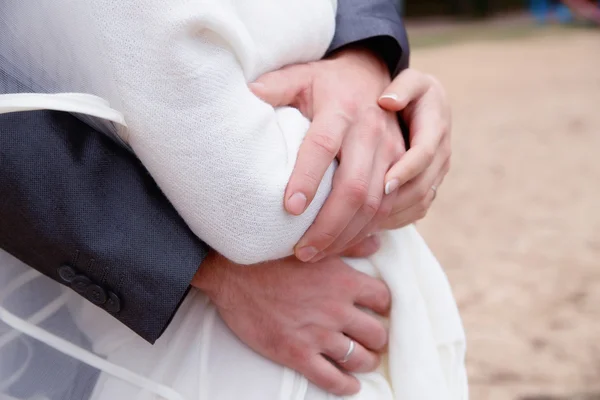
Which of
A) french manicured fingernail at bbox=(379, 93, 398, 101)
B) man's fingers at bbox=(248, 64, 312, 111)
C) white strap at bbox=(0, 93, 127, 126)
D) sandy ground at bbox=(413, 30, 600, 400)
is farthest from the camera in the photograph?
sandy ground at bbox=(413, 30, 600, 400)

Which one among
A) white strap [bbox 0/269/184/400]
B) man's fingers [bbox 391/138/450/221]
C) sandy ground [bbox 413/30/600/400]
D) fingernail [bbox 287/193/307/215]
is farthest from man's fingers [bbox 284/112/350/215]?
sandy ground [bbox 413/30/600/400]

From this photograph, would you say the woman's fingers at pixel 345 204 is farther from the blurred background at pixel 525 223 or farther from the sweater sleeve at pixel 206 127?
the blurred background at pixel 525 223

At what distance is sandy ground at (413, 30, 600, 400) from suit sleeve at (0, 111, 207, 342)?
1271 mm

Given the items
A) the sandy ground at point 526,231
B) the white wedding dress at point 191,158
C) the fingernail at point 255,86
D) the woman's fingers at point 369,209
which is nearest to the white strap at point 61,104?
the white wedding dress at point 191,158

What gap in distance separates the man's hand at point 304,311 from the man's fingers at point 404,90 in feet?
0.61

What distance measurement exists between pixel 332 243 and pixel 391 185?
3.4 inches

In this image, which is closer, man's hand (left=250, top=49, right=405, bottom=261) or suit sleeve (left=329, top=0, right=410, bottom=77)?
man's hand (left=250, top=49, right=405, bottom=261)

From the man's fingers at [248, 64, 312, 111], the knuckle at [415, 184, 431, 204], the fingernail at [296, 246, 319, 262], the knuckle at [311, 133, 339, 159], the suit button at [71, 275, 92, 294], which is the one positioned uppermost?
the man's fingers at [248, 64, 312, 111]

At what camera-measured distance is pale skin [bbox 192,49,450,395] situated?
67 cm

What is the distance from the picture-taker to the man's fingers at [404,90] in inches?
30.7

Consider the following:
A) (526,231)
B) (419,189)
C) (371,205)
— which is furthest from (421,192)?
(526,231)

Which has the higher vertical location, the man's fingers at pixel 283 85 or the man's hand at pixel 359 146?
the man's fingers at pixel 283 85

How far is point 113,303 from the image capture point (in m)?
0.64

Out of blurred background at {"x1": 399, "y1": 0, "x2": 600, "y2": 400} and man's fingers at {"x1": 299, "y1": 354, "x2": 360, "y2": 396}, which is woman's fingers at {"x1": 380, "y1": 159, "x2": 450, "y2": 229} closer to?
man's fingers at {"x1": 299, "y1": 354, "x2": 360, "y2": 396}
